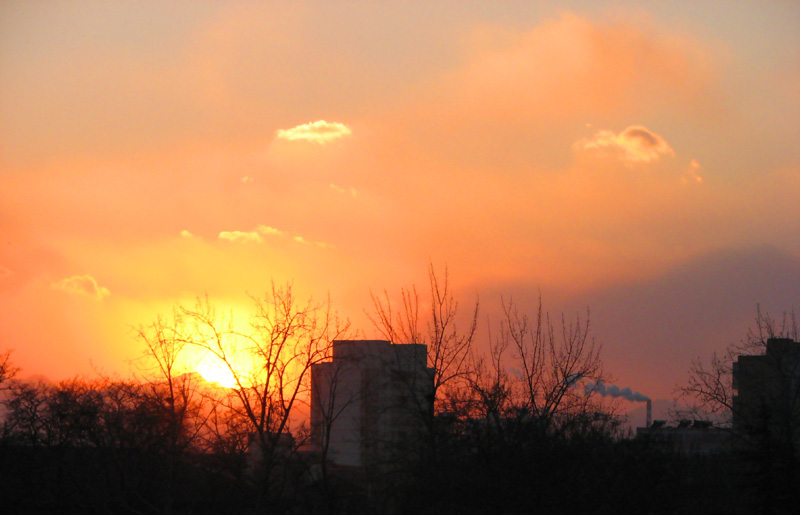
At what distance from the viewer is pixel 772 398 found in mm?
31109

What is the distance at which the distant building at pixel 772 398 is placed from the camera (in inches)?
831

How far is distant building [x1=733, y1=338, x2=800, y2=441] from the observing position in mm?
21103

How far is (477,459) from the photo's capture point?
1831 centimetres

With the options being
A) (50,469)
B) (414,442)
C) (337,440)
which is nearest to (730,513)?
(414,442)

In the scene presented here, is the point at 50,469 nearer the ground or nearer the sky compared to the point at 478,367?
nearer the ground

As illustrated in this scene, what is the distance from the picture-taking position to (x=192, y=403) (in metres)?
30.5

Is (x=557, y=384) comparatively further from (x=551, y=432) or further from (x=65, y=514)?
(x=65, y=514)

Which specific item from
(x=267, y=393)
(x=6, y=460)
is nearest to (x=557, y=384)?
(x=267, y=393)

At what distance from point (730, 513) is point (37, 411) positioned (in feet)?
105

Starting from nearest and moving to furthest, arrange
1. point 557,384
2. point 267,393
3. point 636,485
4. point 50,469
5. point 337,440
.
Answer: point 636,485 < point 557,384 < point 267,393 < point 50,469 < point 337,440

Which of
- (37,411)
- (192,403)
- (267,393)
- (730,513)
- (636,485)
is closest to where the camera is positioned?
(636,485)

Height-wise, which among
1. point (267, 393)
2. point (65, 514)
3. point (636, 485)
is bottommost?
point (65, 514)

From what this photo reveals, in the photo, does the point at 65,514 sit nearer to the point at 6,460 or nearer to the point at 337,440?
the point at 6,460

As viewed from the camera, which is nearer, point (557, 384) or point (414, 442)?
point (414, 442)
